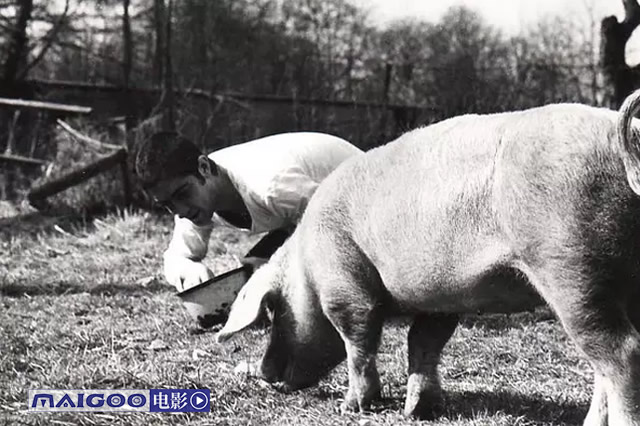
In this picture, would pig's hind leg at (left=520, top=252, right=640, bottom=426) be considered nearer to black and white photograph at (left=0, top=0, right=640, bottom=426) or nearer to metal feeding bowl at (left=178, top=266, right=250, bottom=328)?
black and white photograph at (left=0, top=0, right=640, bottom=426)

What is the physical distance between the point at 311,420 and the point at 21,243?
499 cm

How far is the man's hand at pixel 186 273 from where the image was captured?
4.70 m

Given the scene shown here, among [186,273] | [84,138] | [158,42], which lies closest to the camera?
[186,273]

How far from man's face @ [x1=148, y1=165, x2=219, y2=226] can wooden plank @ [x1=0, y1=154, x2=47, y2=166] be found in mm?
5326

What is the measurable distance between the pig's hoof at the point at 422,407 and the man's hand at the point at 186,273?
5.28ft

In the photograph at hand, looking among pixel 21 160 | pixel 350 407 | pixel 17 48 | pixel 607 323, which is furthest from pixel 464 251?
pixel 17 48

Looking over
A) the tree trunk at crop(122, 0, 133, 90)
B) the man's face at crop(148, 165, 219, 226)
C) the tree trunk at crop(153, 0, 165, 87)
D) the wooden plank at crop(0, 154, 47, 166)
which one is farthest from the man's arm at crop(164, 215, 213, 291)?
the tree trunk at crop(122, 0, 133, 90)

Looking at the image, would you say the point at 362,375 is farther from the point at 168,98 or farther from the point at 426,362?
the point at 168,98

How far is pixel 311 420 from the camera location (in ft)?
10.7

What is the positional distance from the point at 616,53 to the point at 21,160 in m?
5.65

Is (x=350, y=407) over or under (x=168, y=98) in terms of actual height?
under

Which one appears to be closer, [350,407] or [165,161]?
[350,407]

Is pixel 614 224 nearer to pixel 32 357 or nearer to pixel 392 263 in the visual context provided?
pixel 392 263

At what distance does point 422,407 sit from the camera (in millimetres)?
3330
